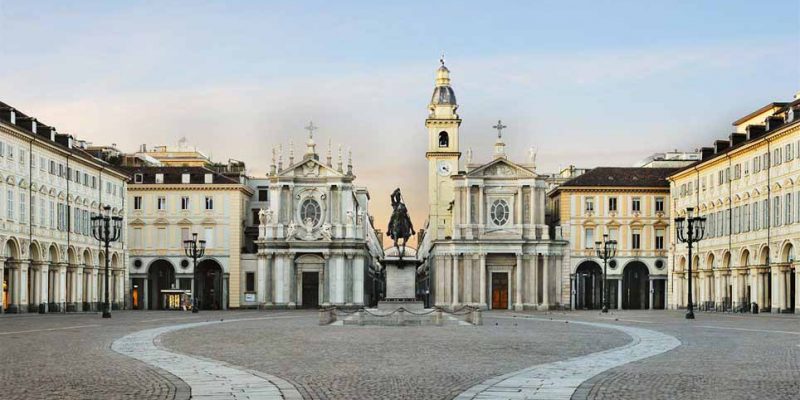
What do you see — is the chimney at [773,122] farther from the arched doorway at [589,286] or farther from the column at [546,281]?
the arched doorway at [589,286]

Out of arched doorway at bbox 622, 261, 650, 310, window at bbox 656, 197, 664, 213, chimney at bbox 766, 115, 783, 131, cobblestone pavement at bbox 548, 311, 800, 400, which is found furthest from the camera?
arched doorway at bbox 622, 261, 650, 310

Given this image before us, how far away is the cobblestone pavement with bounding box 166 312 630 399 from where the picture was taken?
830 inches

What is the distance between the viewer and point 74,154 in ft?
284

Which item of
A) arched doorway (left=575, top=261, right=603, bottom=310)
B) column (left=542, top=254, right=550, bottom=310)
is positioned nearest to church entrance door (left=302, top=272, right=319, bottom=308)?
column (left=542, top=254, right=550, bottom=310)

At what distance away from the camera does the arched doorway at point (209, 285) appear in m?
113

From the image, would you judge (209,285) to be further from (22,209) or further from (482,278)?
(22,209)

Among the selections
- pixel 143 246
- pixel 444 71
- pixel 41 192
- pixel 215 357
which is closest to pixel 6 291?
pixel 41 192

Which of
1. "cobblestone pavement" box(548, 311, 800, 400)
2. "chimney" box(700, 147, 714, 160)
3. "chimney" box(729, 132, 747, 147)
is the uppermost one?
"chimney" box(729, 132, 747, 147)

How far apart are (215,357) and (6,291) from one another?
49693mm

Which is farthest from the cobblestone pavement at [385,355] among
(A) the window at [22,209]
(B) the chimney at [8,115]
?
(B) the chimney at [8,115]

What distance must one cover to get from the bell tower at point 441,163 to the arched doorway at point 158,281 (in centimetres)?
3158

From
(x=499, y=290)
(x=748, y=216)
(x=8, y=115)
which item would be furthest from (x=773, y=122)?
(x=8, y=115)

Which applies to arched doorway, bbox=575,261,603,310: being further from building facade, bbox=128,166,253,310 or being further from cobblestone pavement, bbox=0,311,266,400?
cobblestone pavement, bbox=0,311,266,400

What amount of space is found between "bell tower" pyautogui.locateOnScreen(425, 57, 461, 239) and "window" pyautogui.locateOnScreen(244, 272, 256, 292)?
26.4 meters
